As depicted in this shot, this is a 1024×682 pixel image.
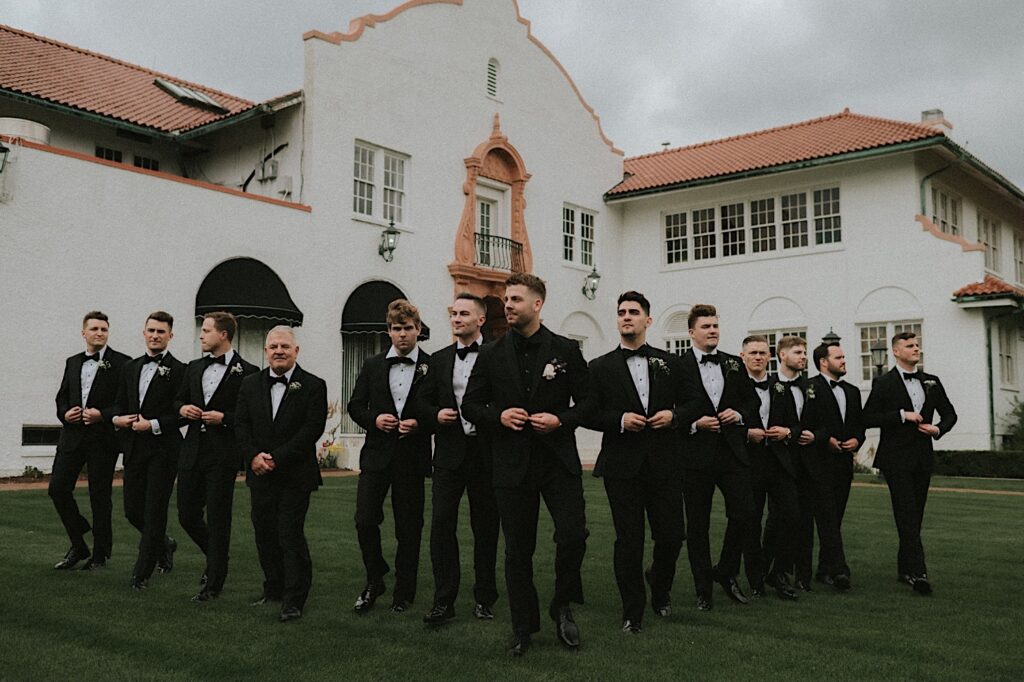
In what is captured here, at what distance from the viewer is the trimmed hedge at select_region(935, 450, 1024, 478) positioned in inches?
873

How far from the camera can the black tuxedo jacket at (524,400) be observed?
5.90 metres

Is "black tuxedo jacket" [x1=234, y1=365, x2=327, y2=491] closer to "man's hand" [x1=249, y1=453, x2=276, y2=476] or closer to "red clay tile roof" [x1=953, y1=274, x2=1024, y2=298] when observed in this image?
"man's hand" [x1=249, y1=453, x2=276, y2=476]

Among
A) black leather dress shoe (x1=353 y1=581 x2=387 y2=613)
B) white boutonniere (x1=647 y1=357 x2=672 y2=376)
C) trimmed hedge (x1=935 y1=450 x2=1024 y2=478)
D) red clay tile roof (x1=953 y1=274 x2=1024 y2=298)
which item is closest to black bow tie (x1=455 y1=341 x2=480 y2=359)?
white boutonniere (x1=647 y1=357 x2=672 y2=376)

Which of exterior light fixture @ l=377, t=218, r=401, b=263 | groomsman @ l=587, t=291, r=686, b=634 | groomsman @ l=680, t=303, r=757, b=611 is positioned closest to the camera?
groomsman @ l=587, t=291, r=686, b=634

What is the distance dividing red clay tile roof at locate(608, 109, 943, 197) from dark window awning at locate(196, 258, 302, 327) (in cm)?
1259

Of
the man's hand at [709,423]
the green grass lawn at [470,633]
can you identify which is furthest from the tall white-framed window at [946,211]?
the man's hand at [709,423]

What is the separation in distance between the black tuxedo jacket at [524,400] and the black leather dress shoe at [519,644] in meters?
0.88

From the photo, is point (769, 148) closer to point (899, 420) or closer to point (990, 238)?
point (990, 238)

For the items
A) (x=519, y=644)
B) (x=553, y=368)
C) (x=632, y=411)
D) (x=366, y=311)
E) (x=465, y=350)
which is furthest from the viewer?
(x=366, y=311)

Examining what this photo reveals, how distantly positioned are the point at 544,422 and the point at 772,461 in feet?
9.62

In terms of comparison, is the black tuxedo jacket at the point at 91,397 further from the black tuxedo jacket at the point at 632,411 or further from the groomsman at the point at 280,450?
the black tuxedo jacket at the point at 632,411

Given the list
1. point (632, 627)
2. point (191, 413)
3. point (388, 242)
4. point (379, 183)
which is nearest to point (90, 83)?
point (379, 183)

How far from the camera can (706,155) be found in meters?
29.5

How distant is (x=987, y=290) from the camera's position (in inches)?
901
